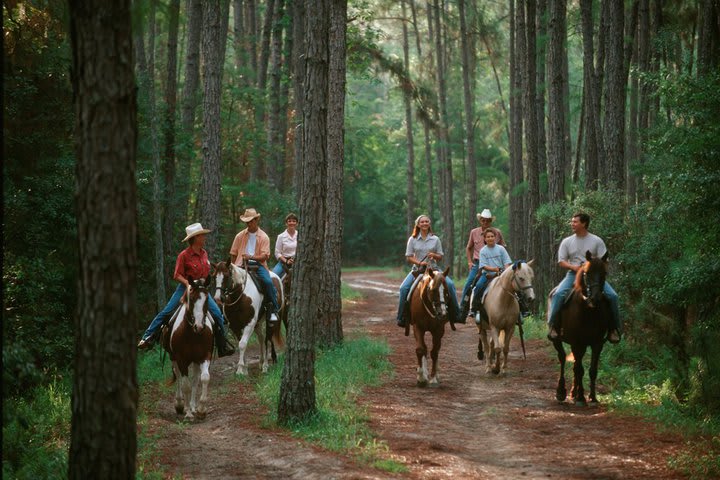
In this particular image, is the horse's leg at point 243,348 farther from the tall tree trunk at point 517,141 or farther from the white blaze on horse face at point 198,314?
the tall tree trunk at point 517,141

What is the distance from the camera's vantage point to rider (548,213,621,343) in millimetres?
12154

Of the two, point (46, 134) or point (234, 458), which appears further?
point (46, 134)

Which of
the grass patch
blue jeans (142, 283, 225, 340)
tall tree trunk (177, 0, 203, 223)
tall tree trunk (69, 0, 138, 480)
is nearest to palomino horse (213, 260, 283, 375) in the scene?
the grass patch

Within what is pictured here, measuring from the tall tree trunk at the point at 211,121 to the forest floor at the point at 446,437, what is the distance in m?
4.28

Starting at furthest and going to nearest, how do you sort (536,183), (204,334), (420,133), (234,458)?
(420,133) → (536,183) → (204,334) → (234,458)

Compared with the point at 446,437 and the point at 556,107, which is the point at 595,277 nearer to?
the point at 446,437

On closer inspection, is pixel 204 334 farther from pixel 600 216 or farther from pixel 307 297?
pixel 600 216

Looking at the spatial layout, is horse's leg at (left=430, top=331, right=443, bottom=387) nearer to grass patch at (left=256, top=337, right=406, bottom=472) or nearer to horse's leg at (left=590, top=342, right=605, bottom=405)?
grass patch at (left=256, top=337, right=406, bottom=472)

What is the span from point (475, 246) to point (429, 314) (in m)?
3.67

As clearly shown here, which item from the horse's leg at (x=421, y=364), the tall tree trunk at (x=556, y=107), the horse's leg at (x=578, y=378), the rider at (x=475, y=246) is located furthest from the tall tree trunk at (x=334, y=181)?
the tall tree trunk at (x=556, y=107)

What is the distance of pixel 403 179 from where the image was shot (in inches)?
2532

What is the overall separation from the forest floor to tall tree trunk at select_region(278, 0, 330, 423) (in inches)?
25.2

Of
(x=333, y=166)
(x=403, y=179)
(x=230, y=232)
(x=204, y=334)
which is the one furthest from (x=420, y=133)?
(x=204, y=334)

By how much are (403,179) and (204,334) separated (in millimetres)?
53737
